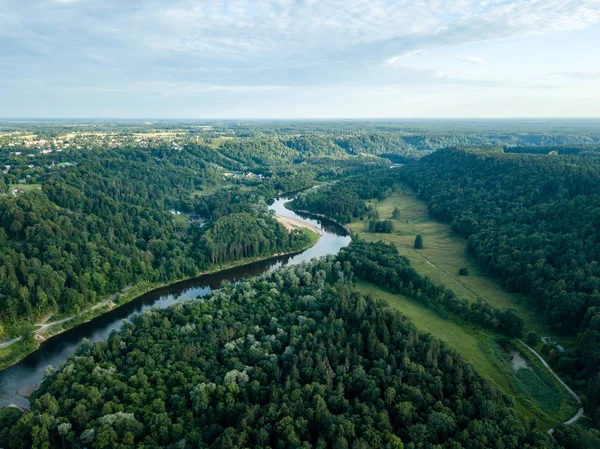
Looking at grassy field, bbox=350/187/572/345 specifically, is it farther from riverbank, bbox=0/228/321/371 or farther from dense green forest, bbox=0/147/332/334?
riverbank, bbox=0/228/321/371

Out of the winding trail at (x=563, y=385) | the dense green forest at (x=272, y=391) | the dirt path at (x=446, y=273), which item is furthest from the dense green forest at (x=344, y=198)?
the dense green forest at (x=272, y=391)

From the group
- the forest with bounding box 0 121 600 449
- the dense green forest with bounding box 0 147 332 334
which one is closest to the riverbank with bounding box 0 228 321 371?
the forest with bounding box 0 121 600 449

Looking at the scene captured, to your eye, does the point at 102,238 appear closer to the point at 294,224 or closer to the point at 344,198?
the point at 294,224

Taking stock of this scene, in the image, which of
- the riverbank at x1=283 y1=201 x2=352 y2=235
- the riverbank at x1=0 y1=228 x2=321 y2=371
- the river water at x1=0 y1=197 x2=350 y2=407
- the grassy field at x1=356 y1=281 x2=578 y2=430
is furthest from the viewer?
the riverbank at x1=283 y1=201 x2=352 y2=235

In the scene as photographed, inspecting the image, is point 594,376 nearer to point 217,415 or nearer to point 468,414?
point 468,414

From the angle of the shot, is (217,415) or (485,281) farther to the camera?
(485,281)

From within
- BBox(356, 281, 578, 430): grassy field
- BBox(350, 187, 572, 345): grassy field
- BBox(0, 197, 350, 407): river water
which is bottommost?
BBox(0, 197, 350, 407): river water

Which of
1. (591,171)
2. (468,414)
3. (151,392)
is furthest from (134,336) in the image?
(591,171)

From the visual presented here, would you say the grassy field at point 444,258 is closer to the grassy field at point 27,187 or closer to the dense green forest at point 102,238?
the dense green forest at point 102,238
